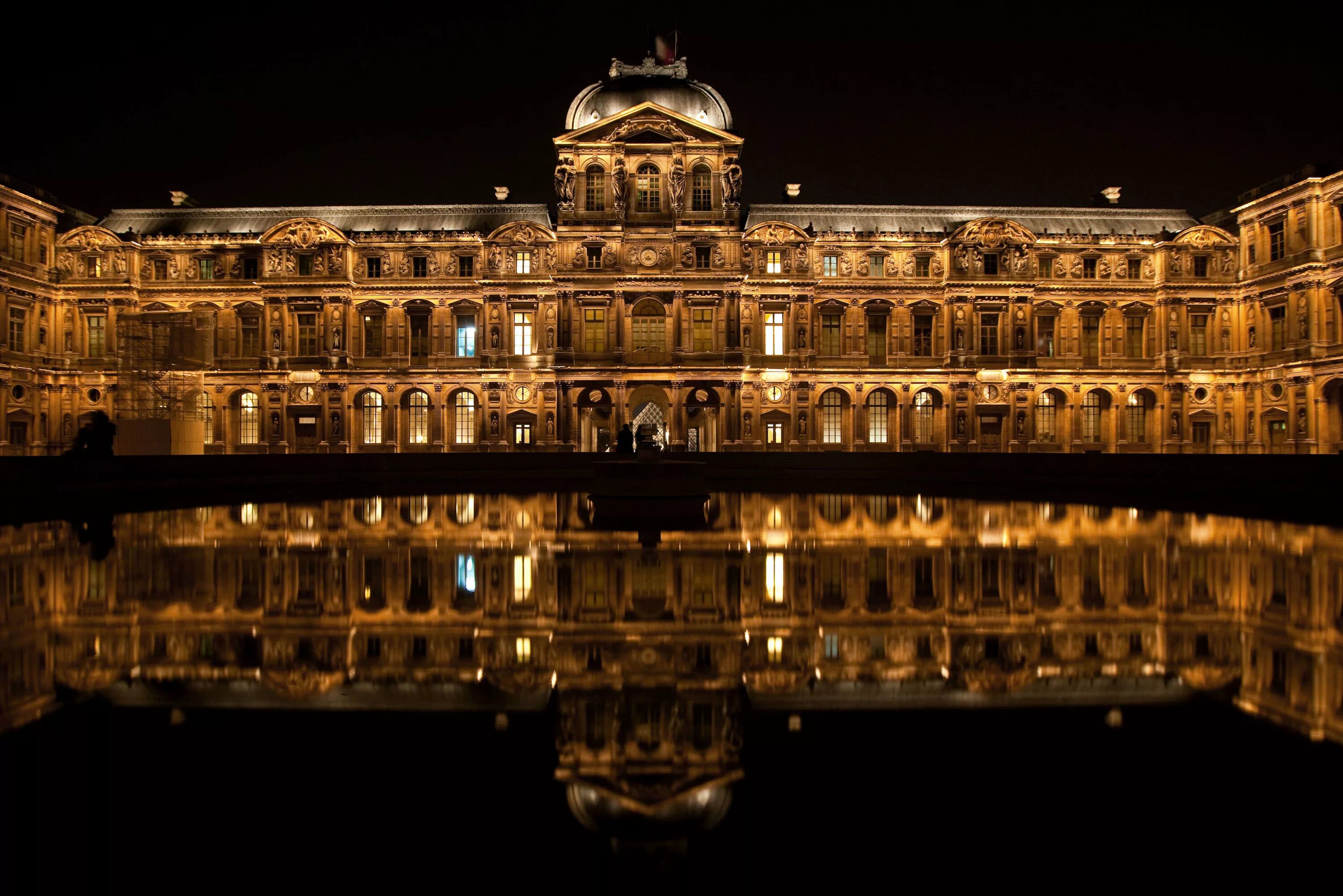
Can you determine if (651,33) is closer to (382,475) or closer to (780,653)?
(382,475)

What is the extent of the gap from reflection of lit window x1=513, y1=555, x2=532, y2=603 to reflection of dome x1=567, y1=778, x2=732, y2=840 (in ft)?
14.8

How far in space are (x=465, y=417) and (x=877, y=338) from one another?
23.1m

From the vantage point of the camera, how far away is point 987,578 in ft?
31.0

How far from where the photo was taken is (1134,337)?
46.4 m

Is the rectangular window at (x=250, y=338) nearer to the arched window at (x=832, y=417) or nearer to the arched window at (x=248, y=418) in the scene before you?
the arched window at (x=248, y=418)

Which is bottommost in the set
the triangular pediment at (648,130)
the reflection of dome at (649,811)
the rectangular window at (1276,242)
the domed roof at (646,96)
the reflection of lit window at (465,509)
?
the reflection of dome at (649,811)

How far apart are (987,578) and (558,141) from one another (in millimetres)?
37977

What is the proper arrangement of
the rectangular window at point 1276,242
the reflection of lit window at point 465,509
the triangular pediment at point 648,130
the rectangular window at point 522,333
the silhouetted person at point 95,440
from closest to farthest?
1. the reflection of lit window at point 465,509
2. the silhouetted person at point 95,440
3. the triangular pediment at point 648,130
4. the rectangular window at point 1276,242
5. the rectangular window at point 522,333

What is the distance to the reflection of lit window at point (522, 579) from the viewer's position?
27.8 ft

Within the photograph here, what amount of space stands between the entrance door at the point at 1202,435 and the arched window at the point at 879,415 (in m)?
17.2

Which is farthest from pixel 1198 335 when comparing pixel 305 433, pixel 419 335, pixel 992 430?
pixel 305 433

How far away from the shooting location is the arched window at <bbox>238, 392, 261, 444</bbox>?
45875 mm

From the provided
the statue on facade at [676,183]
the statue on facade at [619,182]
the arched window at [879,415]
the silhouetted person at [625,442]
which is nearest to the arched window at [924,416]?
the arched window at [879,415]

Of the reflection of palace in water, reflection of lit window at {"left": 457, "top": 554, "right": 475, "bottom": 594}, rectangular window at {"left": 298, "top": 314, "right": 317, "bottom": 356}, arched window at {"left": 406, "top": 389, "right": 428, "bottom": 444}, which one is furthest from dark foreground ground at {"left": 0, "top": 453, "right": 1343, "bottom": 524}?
rectangular window at {"left": 298, "top": 314, "right": 317, "bottom": 356}
